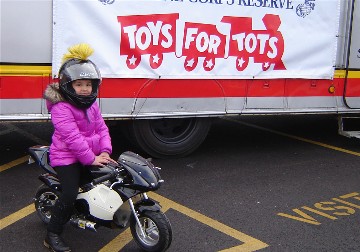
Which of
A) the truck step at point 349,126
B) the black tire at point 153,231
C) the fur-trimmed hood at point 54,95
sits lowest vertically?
the black tire at point 153,231

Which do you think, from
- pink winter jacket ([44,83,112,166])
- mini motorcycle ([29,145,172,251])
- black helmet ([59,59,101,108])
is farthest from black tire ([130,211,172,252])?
black helmet ([59,59,101,108])

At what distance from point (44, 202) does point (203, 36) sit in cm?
257

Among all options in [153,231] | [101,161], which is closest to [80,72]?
[101,161]

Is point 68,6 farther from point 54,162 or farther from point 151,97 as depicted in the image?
point 54,162

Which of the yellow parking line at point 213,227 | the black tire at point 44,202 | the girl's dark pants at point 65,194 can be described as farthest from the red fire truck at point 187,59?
the girl's dark pants at point 65,194

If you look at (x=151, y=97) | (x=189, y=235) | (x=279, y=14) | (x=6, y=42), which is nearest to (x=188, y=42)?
(x=151, y=97)

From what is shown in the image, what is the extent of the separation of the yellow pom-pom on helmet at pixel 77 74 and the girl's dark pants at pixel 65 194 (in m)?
0.48

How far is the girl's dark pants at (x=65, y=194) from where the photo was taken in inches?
135

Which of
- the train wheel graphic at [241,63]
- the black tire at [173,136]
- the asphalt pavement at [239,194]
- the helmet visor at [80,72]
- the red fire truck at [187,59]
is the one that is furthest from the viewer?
the black tire at [173,136]

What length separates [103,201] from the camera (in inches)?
135

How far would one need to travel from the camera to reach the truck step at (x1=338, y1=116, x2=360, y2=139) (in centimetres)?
630

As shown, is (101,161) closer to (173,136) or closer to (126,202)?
(126,202)

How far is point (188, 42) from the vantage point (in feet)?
17.4

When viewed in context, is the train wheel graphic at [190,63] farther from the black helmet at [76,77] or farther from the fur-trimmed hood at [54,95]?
the fur-trimmed hood at [54,95]
